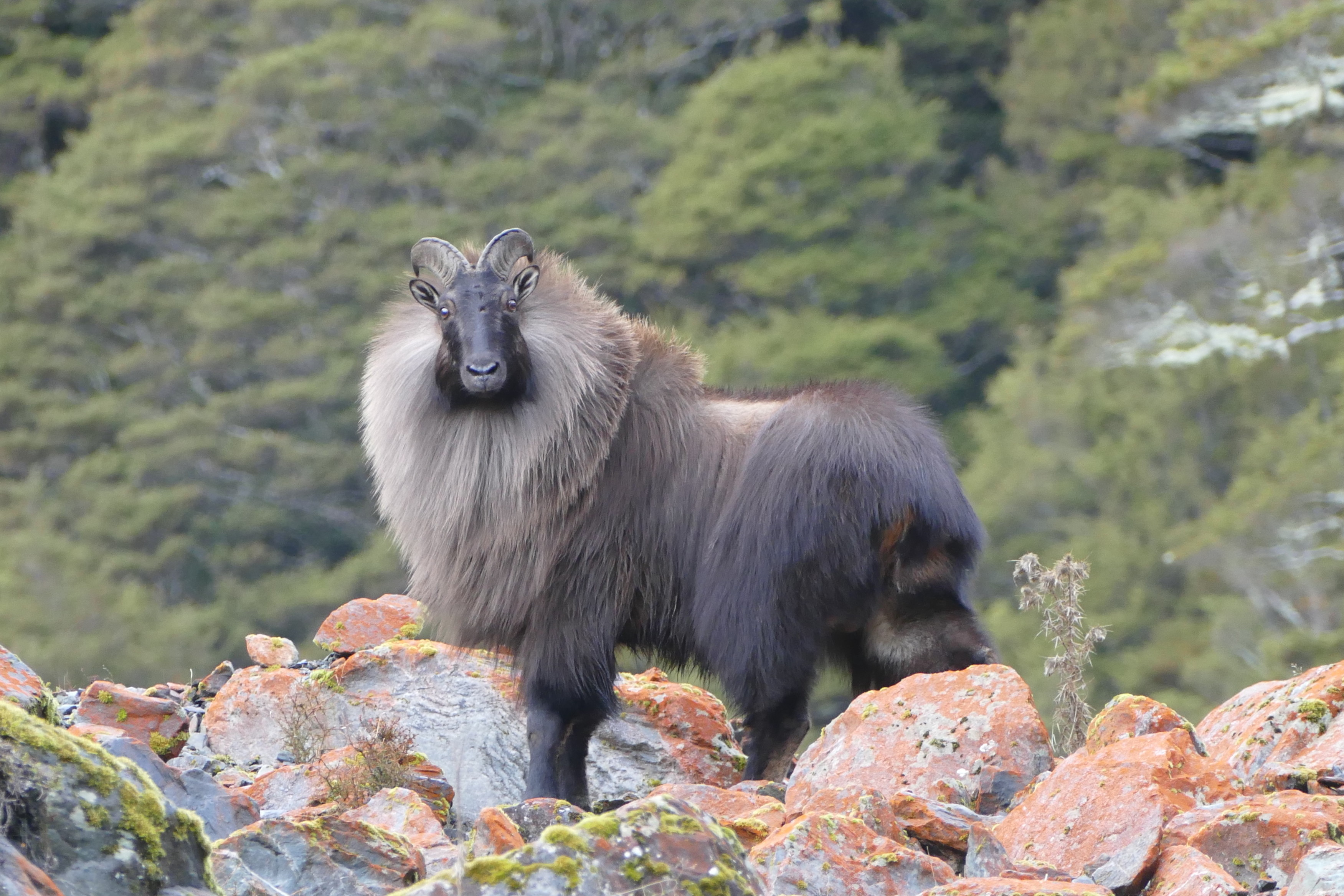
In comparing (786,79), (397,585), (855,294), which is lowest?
(397,585)

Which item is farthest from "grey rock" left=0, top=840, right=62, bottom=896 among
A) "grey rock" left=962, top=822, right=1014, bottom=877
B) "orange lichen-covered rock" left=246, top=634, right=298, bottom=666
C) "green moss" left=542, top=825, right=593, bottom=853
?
"orange lichen-covered rock" left=246, top=634, right=298, bottom=666

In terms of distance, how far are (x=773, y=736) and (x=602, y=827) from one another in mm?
3267

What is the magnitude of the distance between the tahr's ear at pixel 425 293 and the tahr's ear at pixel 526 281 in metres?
0.35

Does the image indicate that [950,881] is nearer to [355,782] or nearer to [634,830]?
[634,830]

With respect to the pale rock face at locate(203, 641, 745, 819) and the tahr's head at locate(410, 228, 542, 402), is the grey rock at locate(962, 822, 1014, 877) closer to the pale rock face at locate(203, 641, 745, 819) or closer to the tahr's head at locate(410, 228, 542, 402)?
the pale rock face at locate(203, 641, 745, 819)

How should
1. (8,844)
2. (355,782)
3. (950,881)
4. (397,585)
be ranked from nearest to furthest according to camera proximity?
1. (8,844)
2. (950,881)
3. (355,782)
4. (397,585)

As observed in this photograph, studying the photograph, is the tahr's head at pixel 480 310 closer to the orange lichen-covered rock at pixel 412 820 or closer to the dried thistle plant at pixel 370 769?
the dried thistle plant at pixel 370 769

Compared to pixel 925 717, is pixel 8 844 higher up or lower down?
higher up

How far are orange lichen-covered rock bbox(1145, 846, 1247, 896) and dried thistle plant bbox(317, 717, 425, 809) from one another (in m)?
2.75

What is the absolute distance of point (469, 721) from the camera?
27.0 ft

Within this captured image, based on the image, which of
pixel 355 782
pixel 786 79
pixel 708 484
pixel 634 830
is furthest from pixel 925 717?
pixel 786 79

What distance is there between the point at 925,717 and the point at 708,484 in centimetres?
150

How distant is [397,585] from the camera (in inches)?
1282

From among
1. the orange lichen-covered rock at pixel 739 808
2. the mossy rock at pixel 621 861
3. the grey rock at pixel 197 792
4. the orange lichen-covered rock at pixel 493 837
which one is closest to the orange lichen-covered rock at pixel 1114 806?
the orange lichen-covered rock at pixel 739 808
